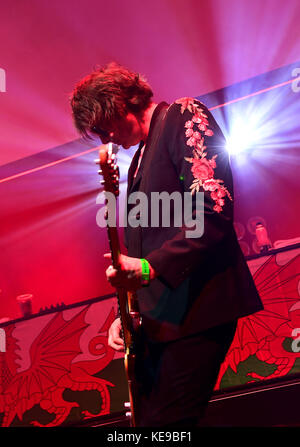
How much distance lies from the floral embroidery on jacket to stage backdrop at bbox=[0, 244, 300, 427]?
84.6 inches

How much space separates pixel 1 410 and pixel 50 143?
331 cm

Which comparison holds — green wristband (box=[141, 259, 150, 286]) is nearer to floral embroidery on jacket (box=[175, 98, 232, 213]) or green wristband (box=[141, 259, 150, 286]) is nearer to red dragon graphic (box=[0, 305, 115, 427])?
floral embroidery on jacket (box=[175, 98, 232, 213])

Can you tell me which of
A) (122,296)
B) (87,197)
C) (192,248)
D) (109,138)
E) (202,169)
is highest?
(87,197)

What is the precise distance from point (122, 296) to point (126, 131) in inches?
25.9

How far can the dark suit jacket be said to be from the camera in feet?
3.70

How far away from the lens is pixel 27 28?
3238 mm

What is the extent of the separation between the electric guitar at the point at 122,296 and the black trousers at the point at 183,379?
0.21 ft

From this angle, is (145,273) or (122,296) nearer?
(145,273)

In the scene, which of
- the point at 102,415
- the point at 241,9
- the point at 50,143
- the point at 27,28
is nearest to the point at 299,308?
the point at 102,415

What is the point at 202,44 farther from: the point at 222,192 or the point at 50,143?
the point at 222,192

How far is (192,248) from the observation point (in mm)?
1114

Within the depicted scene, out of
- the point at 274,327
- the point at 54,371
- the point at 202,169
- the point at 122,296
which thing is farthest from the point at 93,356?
the point at 202,169

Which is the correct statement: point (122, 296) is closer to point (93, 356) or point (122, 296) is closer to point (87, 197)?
point (93, 356)

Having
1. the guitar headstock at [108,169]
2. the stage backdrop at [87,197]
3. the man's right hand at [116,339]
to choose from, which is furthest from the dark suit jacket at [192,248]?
the stage backdrop at [87,197]
